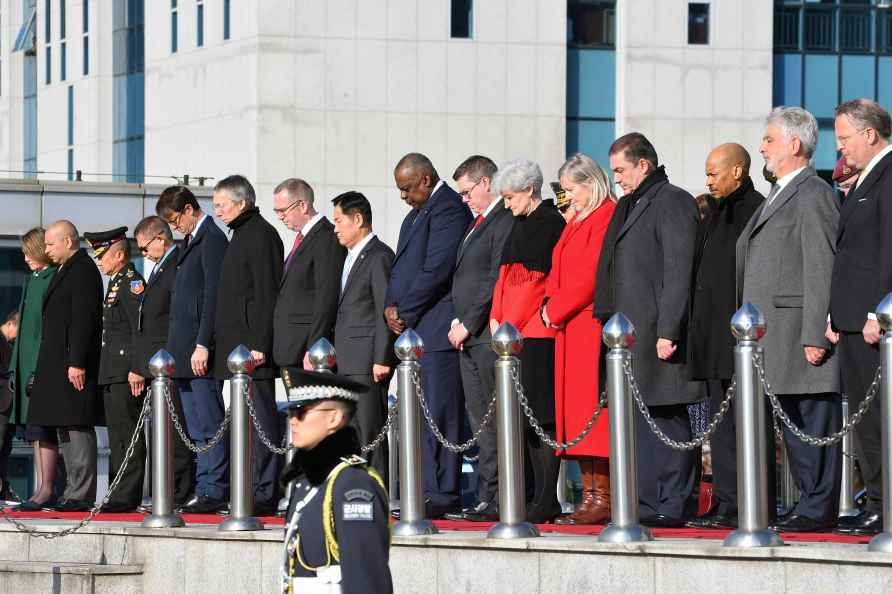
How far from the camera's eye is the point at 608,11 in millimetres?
45906

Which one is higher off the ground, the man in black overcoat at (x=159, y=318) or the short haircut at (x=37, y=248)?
the short haircut at (x=37, y=248)

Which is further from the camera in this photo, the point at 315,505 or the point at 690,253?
the point at 690,253

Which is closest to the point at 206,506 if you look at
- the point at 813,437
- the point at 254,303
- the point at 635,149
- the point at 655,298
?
the point at 254,303

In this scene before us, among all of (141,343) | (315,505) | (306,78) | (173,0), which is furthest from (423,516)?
(173,0)

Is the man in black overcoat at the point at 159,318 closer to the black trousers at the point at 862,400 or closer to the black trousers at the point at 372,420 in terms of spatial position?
the black trousers at the point at 372,420

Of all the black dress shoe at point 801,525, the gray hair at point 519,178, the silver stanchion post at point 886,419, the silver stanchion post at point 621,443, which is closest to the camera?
the silver stanchion post at point 886,419

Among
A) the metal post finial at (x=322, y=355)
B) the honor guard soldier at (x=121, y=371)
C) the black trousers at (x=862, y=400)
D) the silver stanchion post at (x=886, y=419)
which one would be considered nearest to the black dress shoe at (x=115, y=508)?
the honor guard soldier at (x=121, y=371)

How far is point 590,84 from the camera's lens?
4619 cm

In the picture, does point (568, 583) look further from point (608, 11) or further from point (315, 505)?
point (608, 11)

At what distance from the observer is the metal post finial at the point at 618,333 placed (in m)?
9.89

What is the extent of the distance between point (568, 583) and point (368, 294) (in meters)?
3.18

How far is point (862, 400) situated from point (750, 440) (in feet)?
1.75

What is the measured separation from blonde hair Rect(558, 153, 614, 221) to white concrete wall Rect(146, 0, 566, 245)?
32682 millimetres

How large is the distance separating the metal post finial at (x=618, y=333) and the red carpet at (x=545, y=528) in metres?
0.98
